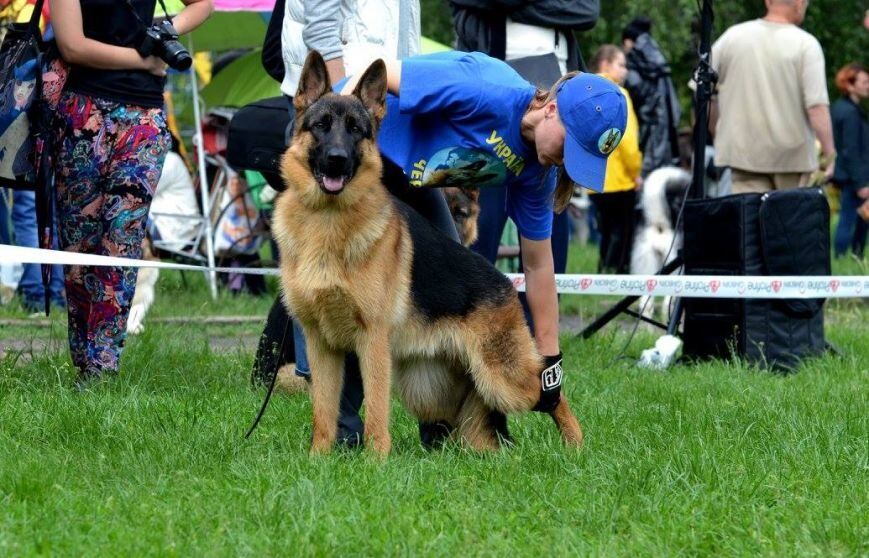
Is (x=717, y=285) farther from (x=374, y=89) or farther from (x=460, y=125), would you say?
(x=374, y=89)

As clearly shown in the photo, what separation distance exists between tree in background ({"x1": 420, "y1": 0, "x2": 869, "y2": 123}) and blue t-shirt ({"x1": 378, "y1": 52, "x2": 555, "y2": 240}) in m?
18.4

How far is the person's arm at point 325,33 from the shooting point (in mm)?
5043

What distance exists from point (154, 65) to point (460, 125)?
1731 mm

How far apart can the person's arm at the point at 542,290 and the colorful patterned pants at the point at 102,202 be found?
71.9 inches

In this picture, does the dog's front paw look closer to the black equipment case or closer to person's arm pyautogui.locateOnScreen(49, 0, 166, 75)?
person's arm pyautogui.locateOnScreen(49, 0, 166, 75)

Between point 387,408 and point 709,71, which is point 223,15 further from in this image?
point 387,408

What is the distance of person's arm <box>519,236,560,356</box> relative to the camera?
4.87 meters

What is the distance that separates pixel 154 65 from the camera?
18.3ft

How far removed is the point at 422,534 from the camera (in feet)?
11.4

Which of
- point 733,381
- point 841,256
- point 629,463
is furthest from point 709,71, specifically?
point 841,256

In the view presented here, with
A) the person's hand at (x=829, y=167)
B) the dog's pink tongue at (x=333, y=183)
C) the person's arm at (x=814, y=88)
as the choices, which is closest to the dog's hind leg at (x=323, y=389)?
the dog's pink tongue at (x=333, y=183)

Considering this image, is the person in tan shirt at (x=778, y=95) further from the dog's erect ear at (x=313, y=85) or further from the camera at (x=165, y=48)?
the dog's erect ear at (x=313, y=85)

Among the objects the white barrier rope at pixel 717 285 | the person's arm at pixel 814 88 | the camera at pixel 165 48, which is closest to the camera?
the camera at pixel 165 48

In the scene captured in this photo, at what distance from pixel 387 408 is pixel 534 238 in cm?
93
